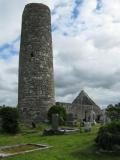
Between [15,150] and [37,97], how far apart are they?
59.1ft

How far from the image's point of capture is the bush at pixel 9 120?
26.2 m

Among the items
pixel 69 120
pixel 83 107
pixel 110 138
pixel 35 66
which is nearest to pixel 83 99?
pixel 83 107

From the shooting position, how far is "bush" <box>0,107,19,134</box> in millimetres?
26172

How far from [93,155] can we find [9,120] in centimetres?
Result: 1314

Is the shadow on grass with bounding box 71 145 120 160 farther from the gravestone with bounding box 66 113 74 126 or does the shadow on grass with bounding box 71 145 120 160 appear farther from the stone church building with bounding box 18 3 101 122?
the stone church building with bounding box 18 3 101 122

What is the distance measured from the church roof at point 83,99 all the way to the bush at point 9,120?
20.5 m

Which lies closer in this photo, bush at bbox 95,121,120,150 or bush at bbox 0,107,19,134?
bush at bbox 95,121,120,150

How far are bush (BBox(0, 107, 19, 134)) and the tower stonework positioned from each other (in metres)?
6.57

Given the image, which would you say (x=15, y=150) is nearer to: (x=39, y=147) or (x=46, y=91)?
(x=39, y=147)

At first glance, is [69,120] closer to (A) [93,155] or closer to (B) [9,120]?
(B) [9,120]

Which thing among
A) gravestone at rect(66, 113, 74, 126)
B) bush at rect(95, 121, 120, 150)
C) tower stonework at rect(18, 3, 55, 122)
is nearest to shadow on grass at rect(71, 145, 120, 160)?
bush at rect(95, 121, 120, 150)

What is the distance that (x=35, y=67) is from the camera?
111 ft

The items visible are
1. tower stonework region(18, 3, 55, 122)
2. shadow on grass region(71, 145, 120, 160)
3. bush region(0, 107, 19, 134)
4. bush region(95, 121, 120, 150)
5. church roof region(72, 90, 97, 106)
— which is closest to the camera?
shadow on grass region(71, 145, 120, 160)

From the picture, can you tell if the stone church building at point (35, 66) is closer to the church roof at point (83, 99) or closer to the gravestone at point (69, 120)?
the gravestone at point (69, 120)
